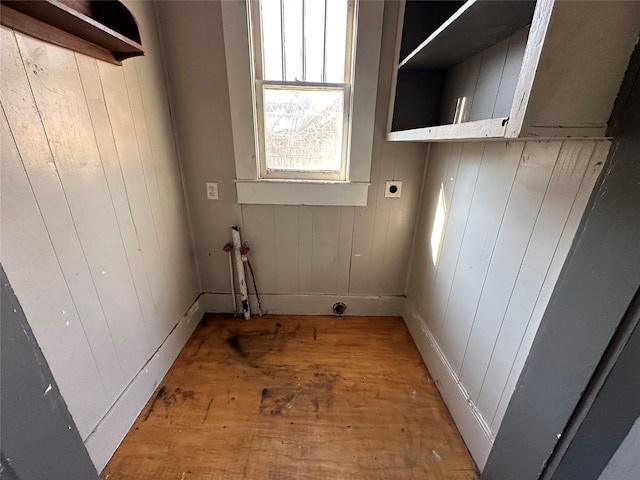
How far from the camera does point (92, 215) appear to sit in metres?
1.03

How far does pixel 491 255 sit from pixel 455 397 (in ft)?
2.33

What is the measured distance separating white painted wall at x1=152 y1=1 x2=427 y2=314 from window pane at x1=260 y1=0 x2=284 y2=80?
22 centimetres

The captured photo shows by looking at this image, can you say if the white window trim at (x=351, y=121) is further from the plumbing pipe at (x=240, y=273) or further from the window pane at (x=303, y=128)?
the plumbing pipe at (x=240, y=273)

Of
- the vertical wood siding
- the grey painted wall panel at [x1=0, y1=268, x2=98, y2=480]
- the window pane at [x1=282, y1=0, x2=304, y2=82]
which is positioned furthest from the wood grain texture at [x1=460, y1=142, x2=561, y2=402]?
the grey painted wall panel at [x1=0, y1=268, x2=98, y2=480]

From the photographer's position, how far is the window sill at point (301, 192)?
1.71 metres

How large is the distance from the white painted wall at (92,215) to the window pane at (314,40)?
2.52ft

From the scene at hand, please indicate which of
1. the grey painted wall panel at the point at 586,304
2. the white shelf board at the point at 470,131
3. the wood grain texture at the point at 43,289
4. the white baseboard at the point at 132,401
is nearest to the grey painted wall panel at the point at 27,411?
→ the wood grain texture at the point at 43,289

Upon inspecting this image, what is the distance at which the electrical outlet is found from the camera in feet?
5.72

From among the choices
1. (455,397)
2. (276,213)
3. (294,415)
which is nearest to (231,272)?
(276,213)

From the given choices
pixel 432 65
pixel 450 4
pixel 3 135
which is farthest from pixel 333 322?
pixel 450 4

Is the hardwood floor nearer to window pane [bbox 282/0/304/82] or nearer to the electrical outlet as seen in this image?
the electrical outlet

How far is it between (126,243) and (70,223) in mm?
291

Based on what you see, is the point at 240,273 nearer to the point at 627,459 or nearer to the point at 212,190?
the point at 212,190

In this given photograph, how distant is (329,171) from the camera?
177cm
